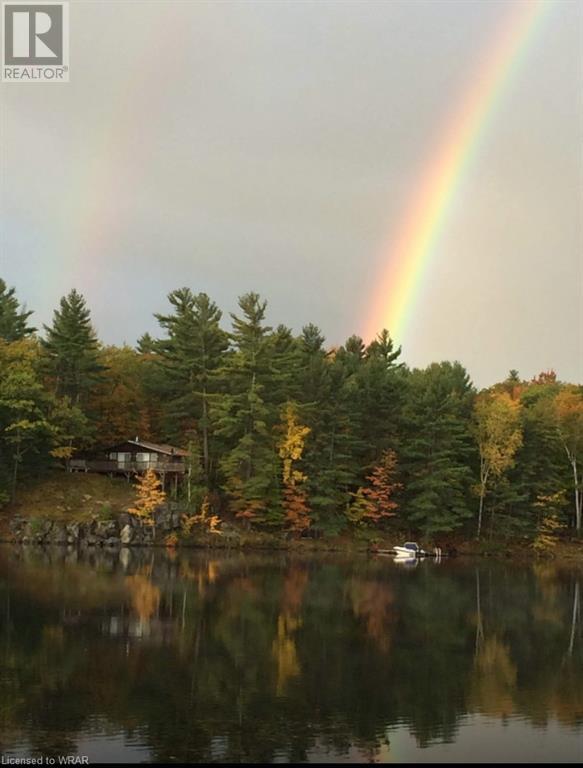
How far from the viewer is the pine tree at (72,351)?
215 ft

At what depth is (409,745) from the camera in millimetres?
15734

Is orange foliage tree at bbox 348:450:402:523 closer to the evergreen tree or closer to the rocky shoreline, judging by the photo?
the evergreen tree

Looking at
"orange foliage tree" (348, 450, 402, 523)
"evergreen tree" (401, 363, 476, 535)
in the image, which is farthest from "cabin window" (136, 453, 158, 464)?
"evergreen tree" (401, 363, 476, 535)

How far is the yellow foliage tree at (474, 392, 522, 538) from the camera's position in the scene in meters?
65.4

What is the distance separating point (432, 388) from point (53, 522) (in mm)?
31975

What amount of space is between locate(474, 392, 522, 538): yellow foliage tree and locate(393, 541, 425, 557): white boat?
796 centimetres

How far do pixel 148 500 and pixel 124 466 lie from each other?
8321 mm

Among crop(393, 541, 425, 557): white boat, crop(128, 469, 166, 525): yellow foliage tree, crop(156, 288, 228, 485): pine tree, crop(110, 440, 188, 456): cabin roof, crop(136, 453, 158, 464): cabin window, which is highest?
crop(156, 288, 228, 485): pine tree

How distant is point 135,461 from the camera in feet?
209

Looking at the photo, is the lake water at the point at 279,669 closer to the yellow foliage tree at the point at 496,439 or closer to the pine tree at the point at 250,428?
the pine tree at the point at 250,428

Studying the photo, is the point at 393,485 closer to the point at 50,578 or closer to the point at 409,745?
the point at 50,578

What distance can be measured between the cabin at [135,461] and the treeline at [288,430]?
1299 mm

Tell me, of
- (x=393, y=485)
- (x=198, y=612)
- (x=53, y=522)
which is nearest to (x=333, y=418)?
(x=393, y=485)

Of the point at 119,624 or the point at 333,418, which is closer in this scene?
the point at 119,624
